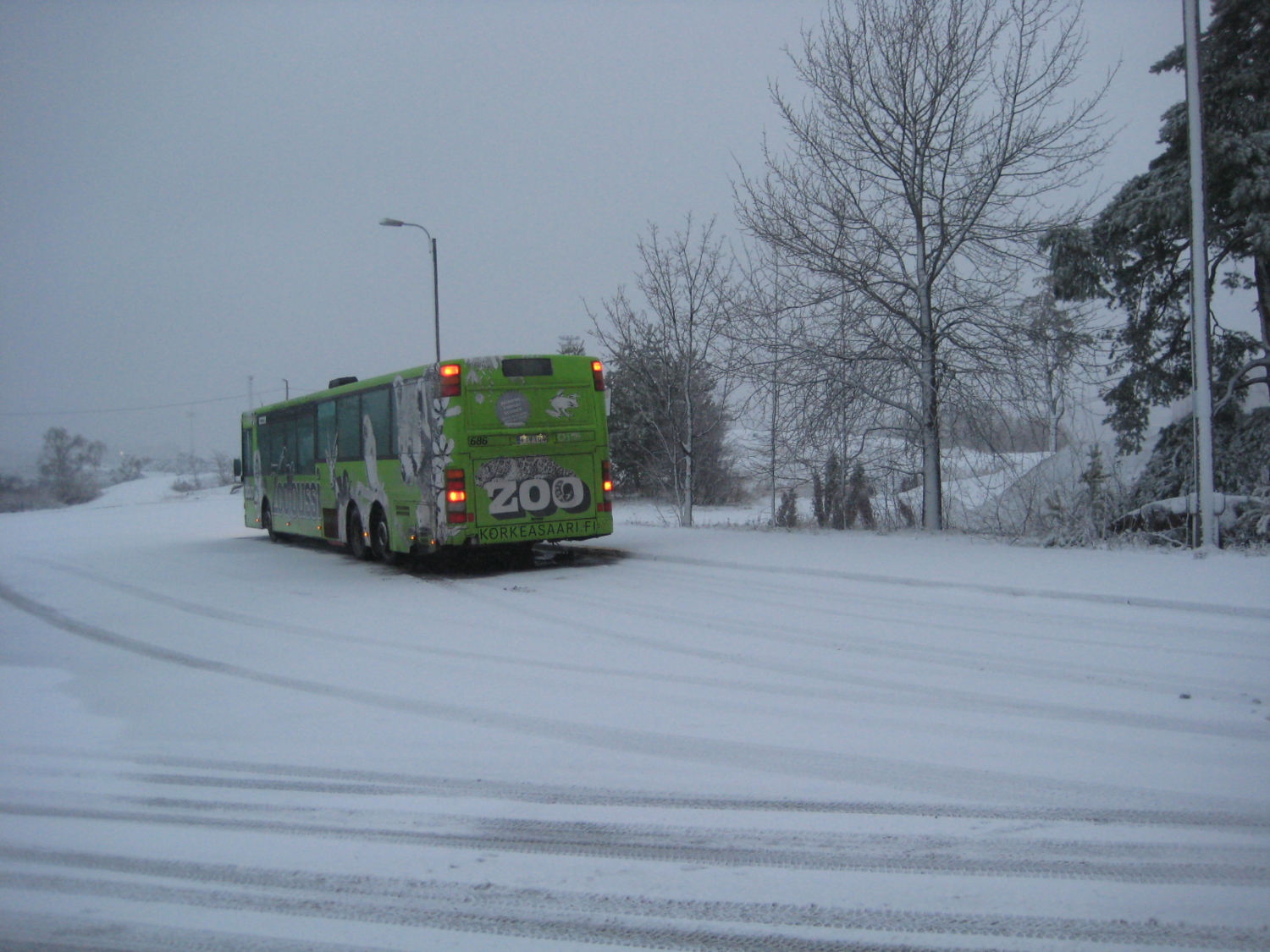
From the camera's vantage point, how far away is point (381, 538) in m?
17.4

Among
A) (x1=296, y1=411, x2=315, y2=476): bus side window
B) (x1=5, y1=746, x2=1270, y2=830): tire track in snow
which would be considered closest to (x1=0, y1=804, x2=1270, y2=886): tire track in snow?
(x1=5, y1=746, x2=1270, y2=830): tire track in snow

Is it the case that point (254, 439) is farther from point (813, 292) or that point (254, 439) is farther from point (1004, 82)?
point (1004, 82)

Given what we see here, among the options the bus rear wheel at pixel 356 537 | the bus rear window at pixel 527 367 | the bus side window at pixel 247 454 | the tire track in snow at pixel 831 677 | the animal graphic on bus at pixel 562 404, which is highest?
the bus rear window at pixel 527 367

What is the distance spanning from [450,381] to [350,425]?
4107 millimetres

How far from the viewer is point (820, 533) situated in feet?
60.6

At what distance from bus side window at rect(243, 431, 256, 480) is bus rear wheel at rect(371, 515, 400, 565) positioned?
8.63 m

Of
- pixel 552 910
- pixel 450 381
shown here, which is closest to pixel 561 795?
pixel 552 910

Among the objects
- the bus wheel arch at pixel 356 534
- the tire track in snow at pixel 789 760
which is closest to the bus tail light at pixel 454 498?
the bus wheel arch at pixel 356 534

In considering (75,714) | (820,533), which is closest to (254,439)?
(820,533)

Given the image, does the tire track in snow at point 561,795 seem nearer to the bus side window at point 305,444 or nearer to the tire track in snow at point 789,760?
the tire track in snow at point 789,760

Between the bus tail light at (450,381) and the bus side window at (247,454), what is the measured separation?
Result: 1216 centimetres

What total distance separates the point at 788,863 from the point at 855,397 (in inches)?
551

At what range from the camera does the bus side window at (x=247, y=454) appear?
25.3 metres

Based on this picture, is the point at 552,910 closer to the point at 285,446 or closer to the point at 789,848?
the point at 789,848
